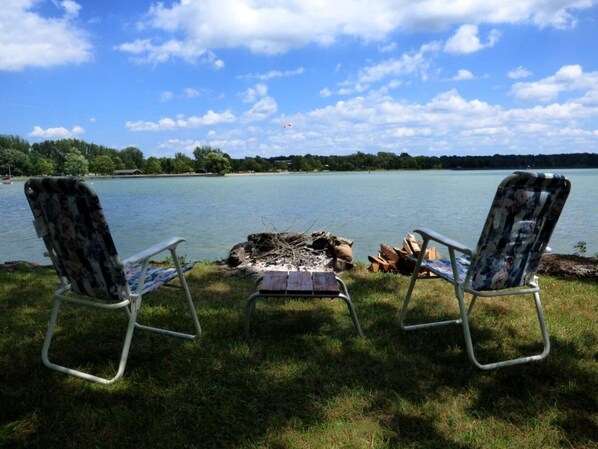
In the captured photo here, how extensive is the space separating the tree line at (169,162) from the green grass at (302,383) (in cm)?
7766

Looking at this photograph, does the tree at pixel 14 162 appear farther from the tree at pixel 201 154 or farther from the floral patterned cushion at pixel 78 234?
the floral patterned cushion at pixel 78 234

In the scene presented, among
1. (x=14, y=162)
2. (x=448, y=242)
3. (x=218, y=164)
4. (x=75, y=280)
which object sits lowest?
(x=218, y=164)

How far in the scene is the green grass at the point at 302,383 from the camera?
2.31 m

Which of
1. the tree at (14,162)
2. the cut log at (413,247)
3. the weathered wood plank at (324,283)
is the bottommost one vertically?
the cut log at (413,247)

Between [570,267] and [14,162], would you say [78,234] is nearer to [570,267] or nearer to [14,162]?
[570,267]

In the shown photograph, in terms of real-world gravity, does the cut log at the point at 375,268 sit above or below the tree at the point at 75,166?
below

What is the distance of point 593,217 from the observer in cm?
1647

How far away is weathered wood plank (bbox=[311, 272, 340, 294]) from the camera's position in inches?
134

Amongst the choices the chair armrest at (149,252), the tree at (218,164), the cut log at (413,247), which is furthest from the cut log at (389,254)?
the tree at (218,164)

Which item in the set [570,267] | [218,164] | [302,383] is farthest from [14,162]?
[302,383]

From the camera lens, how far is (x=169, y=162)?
116 m

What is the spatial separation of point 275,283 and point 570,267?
440 centimetres

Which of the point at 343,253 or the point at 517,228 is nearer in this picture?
the point at 517,228

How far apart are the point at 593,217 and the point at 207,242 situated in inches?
568
